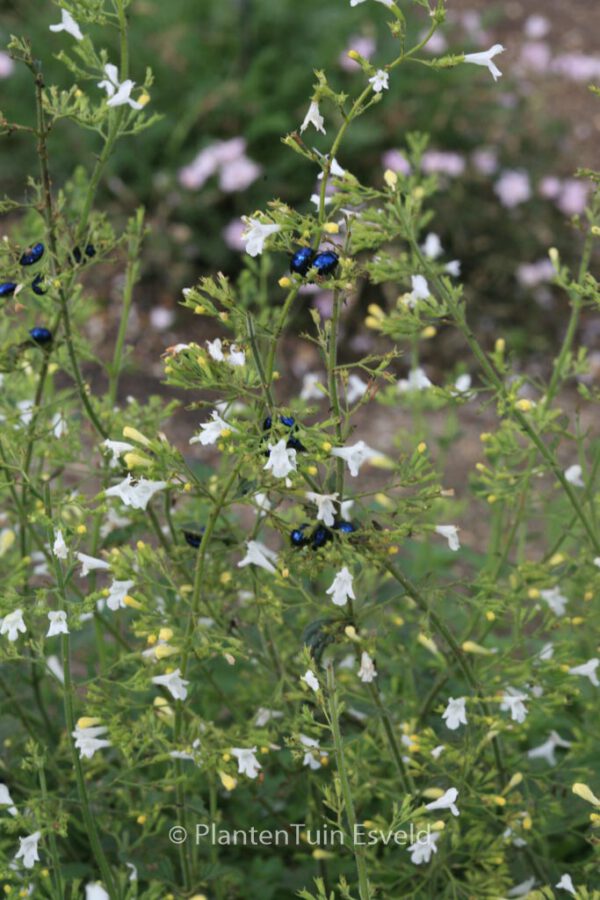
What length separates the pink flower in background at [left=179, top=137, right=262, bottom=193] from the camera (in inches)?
217

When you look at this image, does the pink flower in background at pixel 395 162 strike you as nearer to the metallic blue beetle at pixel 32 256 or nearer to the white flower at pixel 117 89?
the white flower at pixel 117 89

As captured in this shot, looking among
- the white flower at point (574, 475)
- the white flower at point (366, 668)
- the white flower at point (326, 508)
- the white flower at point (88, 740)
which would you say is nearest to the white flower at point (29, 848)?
the white flower at point (88, 740)

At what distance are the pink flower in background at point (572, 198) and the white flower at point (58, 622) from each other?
178 inches

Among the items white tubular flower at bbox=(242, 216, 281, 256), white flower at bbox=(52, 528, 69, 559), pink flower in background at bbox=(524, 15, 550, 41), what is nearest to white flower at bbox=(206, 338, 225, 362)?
white tubular flower at bbox=(242, 216, 281, 256)

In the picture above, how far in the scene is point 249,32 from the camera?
598 cm

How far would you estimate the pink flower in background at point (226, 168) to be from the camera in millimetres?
5504

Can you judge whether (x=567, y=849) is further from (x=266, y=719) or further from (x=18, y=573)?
(x=18, y=573)

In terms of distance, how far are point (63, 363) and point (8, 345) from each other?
0.12 metres

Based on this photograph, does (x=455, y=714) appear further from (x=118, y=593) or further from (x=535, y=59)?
(x=535, y=59)

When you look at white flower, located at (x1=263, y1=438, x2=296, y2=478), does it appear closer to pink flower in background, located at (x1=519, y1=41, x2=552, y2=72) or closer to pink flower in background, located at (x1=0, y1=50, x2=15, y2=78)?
pink flower in background, located at (x1=0, y1=50, x2=15, y2=78)

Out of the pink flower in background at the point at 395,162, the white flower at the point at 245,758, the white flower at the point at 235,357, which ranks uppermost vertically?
the white flower at the point at 235,357

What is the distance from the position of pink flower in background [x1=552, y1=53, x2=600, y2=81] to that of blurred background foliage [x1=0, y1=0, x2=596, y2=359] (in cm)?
71

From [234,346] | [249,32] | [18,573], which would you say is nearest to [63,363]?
[18,573]

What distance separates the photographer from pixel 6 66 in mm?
5875
